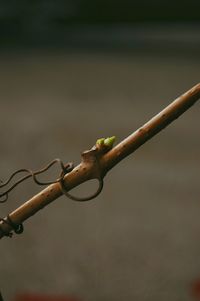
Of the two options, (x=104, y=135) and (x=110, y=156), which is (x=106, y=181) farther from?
(x=110, y=156)

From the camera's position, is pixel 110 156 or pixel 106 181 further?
pixel 106 181

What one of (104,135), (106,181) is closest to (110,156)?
(106,181)

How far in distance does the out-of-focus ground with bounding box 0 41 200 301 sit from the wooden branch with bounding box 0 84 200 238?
1.04m

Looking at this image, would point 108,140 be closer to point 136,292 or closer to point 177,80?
point 136,292

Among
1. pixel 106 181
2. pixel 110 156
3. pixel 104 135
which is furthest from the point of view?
pixel 104 135

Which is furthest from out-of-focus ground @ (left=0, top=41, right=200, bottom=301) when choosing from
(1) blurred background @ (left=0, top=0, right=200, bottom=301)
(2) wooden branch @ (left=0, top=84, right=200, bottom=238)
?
(2) wooden branch @ (left=0, top=84, right=200, bottom=238)

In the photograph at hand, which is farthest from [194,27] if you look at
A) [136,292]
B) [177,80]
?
[136,292]

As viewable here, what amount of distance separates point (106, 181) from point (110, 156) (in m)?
1.55

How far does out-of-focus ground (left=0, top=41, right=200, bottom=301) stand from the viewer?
4.52 feet

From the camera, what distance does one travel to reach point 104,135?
2037 millimetres

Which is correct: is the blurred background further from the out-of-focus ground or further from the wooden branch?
the wooden branch

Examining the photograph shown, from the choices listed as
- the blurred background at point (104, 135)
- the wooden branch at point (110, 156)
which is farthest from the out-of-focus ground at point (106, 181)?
the wooden branch at point (110, 156)

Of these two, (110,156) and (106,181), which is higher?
(106,181)

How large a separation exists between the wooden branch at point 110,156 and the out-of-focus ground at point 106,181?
104cm
